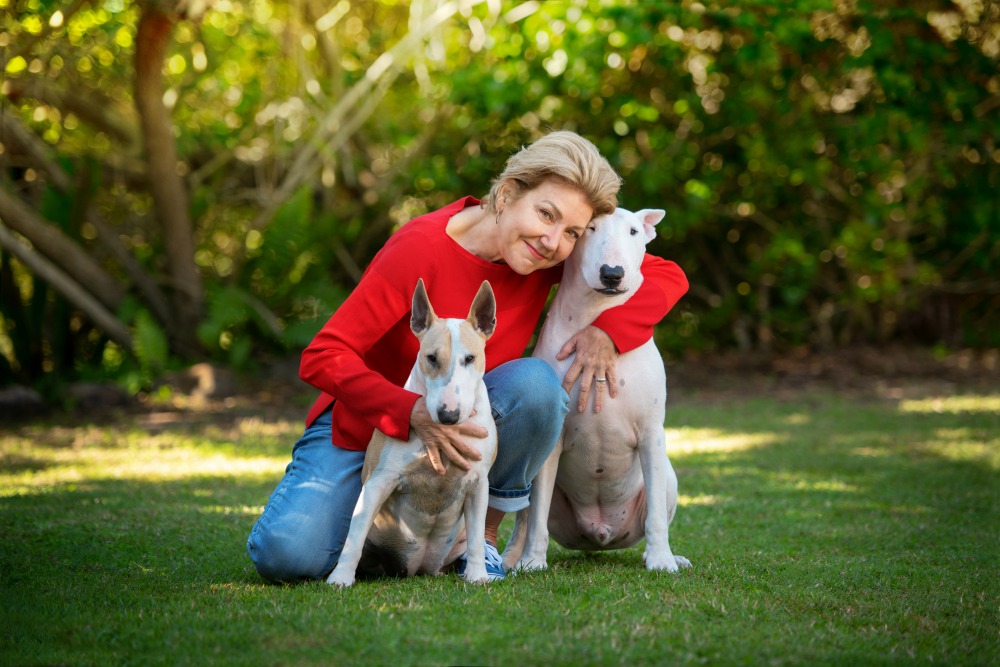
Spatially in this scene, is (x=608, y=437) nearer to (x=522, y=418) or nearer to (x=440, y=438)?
(x=522, y=418)

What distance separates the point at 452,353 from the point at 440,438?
30 centimetres

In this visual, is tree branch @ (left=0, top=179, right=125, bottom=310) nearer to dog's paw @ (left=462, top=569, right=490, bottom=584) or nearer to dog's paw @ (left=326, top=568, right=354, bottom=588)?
dog's paw @ (left=326, top=568, right=354, bottom=588)

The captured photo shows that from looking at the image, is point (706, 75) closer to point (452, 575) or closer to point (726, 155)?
point (726, 155)

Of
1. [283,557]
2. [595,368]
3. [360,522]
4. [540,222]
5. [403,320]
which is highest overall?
[540,222]

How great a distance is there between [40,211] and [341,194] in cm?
313

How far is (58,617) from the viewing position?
10.3 feet

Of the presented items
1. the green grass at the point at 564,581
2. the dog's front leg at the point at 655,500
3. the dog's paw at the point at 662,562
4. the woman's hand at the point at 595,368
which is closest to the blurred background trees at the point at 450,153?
the green grass at the point at 564,581

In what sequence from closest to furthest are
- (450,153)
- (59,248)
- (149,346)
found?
(149,346)
(59,248)
(450,153)

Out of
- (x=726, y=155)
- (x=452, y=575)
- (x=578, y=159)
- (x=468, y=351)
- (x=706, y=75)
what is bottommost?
(x=452, y=575)

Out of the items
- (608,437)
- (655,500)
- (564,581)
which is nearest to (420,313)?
(608,437)

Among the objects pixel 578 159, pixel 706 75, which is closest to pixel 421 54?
pixel 706 75

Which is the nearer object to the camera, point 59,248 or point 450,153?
point 59,248

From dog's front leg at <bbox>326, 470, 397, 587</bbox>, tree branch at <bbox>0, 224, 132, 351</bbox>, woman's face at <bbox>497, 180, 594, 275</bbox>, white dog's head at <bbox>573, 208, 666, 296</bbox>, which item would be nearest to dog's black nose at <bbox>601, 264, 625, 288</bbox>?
white dog's head at <bbox>573, 208, 666, 296</bbox>

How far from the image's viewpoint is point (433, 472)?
3.46m
